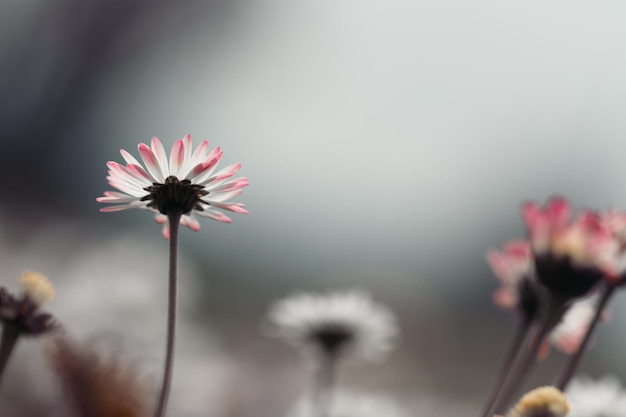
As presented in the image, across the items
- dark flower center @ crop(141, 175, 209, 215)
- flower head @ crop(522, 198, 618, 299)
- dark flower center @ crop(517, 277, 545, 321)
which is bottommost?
dark flower center @ crop(141, 175, 209, 215)

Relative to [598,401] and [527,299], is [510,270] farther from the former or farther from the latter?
[598,401]

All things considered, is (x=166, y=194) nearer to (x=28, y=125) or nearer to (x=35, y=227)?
(x=35, y=227)

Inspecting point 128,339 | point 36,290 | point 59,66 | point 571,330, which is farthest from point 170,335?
point 59,66

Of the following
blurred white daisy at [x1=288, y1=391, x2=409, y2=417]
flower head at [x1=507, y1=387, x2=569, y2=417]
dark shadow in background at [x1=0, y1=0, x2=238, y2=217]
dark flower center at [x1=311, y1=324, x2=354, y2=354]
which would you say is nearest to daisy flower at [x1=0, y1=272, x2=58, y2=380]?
flower head at [x1=507, y1=387, x2=569, y2=417]

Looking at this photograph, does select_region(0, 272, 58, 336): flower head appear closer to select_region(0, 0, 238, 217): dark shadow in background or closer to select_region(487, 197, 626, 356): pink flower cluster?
select_region(487, 197, 626, 356): pink flower cluster

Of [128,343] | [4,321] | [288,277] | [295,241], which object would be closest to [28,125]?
[288,277]

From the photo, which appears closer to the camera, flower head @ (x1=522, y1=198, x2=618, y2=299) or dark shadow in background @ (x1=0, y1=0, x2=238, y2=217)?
flower head @ (x1=522, y1=198, x2=618, y2=299)

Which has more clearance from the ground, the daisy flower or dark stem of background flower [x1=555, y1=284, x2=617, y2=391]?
dark stem of background flower [x1=555, y1=284, x2=617, y2=391]

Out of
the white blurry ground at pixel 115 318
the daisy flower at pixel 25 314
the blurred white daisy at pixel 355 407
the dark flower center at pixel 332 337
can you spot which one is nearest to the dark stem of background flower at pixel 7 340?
the daisy flower at pixel 25 314
